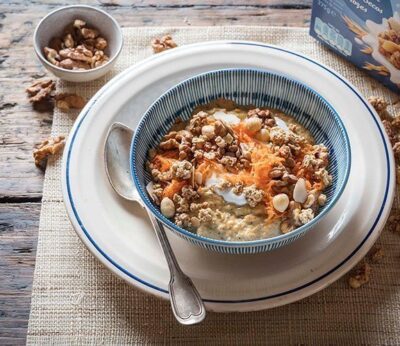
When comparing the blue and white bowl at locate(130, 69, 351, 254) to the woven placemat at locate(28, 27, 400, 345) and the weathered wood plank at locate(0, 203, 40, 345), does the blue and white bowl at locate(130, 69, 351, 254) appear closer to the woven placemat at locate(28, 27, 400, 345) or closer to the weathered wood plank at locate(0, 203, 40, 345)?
the woven placemat at locate(28, 27, 400, 345)

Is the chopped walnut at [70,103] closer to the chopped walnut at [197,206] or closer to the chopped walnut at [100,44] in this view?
the chopped walnut at [100,44]

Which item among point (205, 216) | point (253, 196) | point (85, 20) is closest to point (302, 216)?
point (253, 196)

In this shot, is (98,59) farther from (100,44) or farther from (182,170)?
→ (182,170)

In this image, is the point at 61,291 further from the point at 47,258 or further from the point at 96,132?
the point at 96,132

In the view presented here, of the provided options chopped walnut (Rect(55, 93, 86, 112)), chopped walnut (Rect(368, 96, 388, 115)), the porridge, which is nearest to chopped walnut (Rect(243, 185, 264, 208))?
the porridge

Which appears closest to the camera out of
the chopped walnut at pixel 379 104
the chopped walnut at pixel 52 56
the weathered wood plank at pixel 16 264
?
the weathered wood plank at pixel 16 264

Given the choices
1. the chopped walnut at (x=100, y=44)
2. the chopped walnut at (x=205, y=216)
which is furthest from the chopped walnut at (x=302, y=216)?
the chopped walnut at (x=100, y=44)
